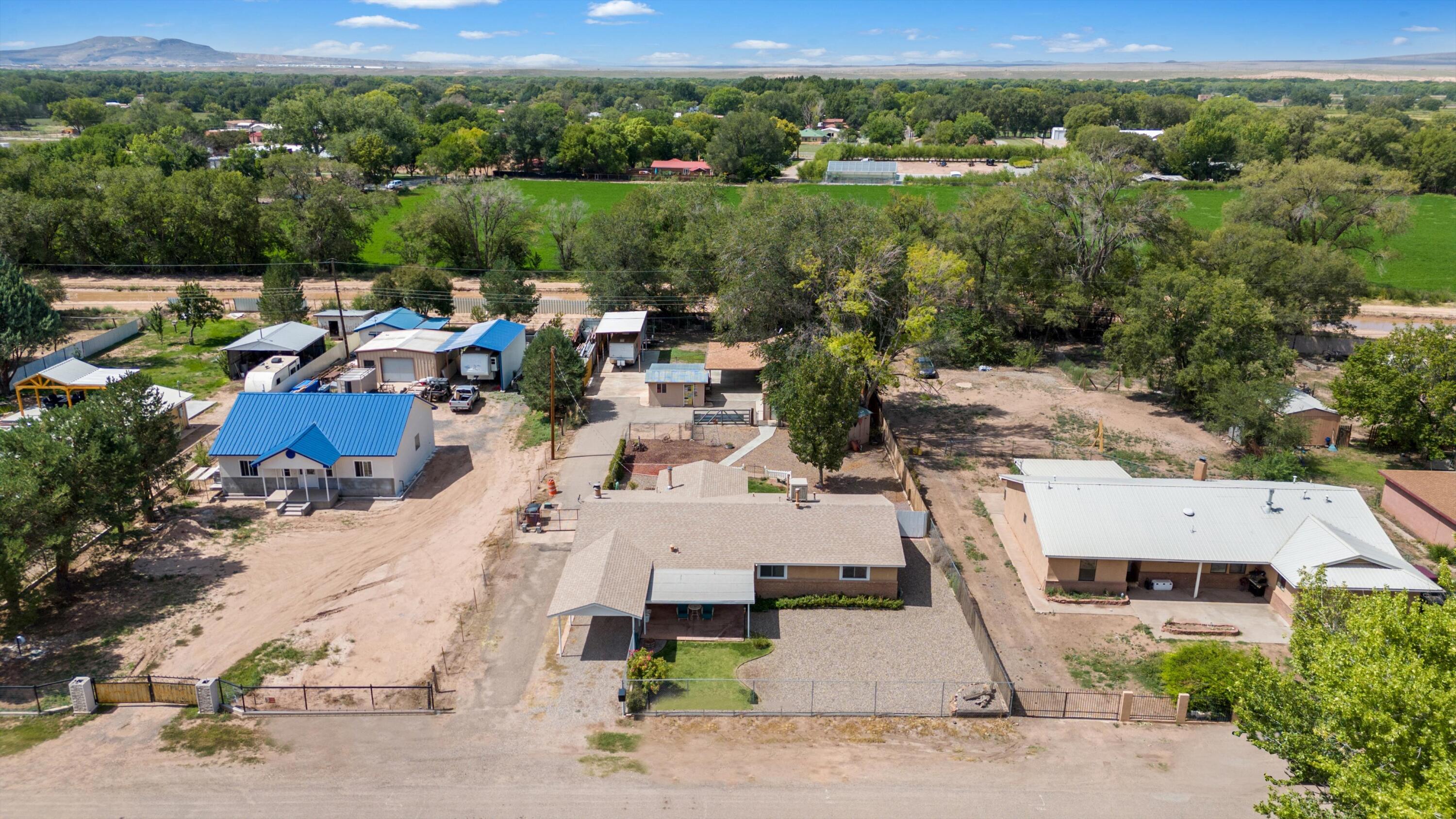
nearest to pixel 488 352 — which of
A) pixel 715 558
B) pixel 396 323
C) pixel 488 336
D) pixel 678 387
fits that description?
pixel 488 336

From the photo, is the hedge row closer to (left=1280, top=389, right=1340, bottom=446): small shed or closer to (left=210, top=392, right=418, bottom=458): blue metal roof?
(left=210, top=392, right=418, bottom=458): blue metal roof

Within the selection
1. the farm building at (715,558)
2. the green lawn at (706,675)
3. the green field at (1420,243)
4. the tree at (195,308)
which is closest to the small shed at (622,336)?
the farm building at (715,558)

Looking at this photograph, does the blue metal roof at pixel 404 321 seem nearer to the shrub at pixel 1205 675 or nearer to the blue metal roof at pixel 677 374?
the blue metal roof at pixel 677 374

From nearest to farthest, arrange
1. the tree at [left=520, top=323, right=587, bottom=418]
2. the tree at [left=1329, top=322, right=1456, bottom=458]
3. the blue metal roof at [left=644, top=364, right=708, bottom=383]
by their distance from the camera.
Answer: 1. the tree at [left=1329, top=322, right=1456, bottom=458]
2. the tree at [left=520, top=323, right=587, bottom=418]
3. the blue metal roof at [left=644, top=364, right=708, bottom=383]

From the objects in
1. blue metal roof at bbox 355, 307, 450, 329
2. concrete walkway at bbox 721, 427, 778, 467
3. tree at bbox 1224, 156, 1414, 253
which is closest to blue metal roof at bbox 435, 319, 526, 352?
blue metal roof at bbox 355, 307, 450, 329

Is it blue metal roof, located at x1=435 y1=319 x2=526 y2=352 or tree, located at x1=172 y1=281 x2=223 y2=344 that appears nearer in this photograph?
blue metal roof, located at x1=435 y1=319 x2=526 y2=352

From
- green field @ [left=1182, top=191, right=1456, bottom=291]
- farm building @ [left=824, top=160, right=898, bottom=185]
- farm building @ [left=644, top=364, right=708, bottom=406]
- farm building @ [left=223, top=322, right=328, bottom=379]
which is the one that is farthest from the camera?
farm building @ [left=824, top=160, right=898, bottom=185]

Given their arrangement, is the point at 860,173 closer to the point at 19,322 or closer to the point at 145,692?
the point at 19,322

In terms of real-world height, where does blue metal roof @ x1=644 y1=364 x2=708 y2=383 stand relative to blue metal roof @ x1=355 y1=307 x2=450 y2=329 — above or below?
below
